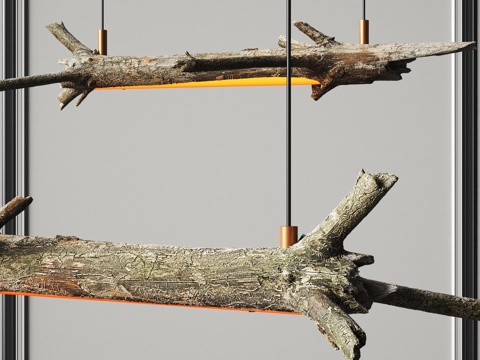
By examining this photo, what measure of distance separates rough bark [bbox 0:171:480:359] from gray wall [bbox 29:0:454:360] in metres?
2.37

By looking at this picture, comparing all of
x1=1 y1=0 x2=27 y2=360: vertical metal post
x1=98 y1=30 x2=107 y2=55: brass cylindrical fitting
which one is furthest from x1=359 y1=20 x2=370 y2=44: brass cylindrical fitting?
x1=1 y1=0 x2=27 y2=360: vertical metal post

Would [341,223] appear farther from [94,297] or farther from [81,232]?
[81,232]

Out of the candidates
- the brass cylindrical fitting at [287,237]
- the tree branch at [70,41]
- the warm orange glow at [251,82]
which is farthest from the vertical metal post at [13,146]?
the brass cylindrical fitting at [287,237]

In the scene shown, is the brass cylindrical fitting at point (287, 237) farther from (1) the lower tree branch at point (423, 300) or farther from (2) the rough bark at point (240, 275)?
(1) the lower tree branch at point (423, 300)

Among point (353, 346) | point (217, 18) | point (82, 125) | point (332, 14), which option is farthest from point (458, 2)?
point (353, 346)

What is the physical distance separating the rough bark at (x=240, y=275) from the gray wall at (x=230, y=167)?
2.37 m

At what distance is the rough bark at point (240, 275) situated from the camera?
5.43ft

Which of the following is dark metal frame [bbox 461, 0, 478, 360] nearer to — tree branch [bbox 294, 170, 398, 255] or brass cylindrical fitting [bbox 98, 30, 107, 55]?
brass cylindrical fitting [bbox 98, 30, 107, 55]

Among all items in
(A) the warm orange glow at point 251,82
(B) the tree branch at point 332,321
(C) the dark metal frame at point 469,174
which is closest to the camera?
(B) the tree branch at point 332,321

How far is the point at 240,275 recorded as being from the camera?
5.62 feet

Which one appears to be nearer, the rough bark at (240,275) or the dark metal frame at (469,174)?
the rough bark at (240,275)

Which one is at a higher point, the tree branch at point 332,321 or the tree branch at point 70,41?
the tree branch at point 70,41

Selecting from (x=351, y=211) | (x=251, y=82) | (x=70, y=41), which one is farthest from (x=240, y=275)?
(x=70, y=41)

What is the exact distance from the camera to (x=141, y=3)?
14.8 ft
